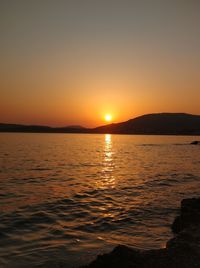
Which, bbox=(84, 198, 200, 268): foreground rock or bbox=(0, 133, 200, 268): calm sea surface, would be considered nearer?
bbox=(84, 198, 200, 268): foreground rock

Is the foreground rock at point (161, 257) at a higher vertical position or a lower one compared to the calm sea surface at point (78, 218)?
higher

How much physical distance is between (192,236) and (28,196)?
12.7 meters

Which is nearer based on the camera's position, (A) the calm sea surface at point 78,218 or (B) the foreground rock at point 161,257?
(B) the foreground rock at point 161,257

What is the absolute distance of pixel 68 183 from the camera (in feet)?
85.7

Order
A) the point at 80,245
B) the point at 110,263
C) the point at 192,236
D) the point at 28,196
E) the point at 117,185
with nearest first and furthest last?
the point at 110,263 < the point at 192,236 < the point at 80,245 < the point at 28,196 < the point at 117,185

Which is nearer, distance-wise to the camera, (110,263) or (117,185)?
(110,263)

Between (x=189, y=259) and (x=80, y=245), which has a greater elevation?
(x=189, y=259)

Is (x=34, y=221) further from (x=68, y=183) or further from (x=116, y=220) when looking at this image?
(x=68, y=183)

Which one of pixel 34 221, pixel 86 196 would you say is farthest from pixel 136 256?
pixel 86 196

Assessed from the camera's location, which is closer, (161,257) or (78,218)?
(161,257)

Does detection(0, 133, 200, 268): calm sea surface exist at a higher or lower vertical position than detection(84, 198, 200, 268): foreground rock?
lower

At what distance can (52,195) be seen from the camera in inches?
819

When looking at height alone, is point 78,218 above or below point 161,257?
below

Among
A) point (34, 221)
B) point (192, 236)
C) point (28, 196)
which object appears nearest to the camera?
point (192, 236)
